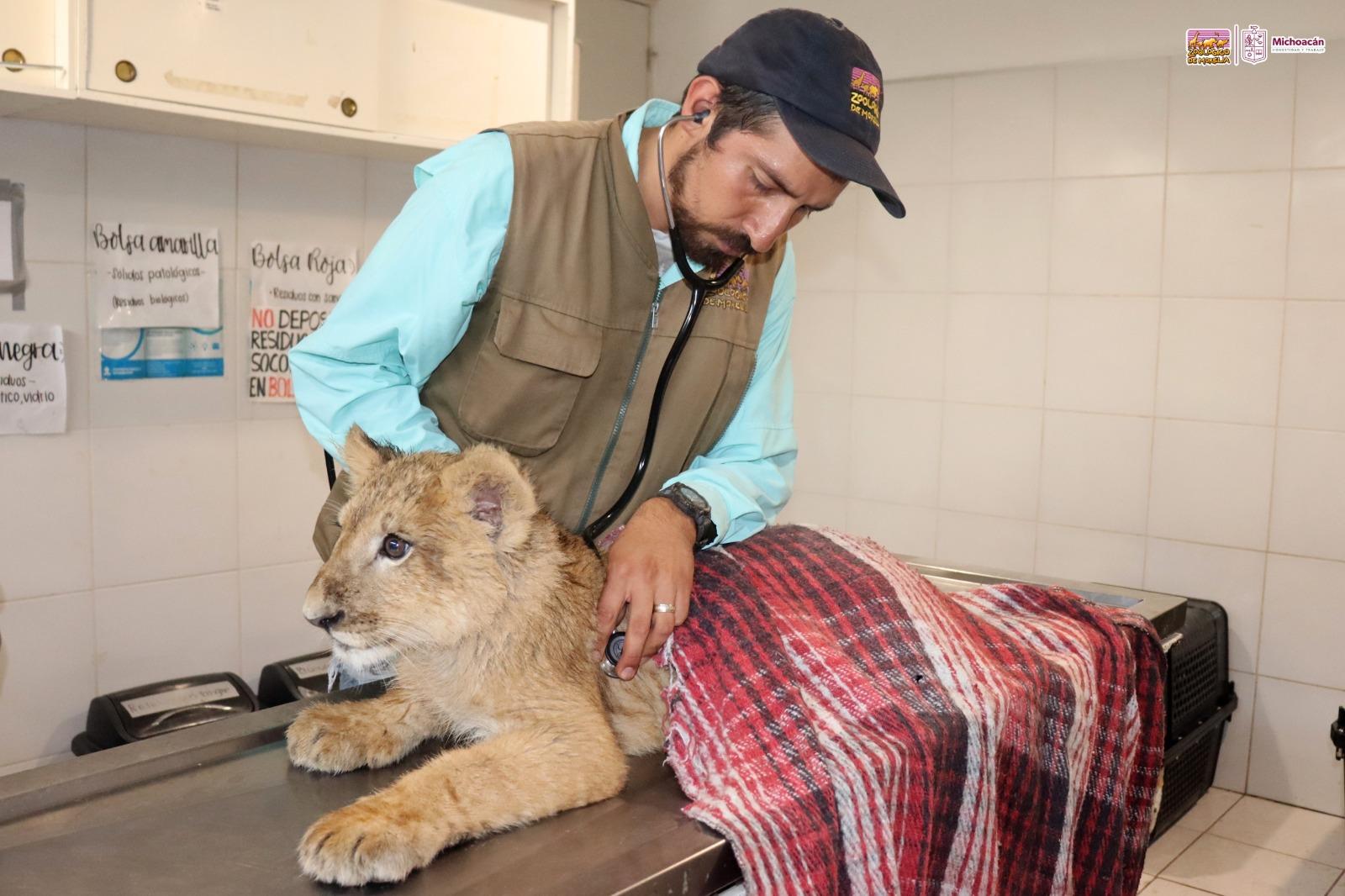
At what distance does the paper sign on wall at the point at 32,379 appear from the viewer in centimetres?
238

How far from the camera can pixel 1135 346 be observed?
10.5 feet

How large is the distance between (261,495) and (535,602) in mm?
1890

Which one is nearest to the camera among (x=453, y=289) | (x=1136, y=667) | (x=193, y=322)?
(x=453, y=289)

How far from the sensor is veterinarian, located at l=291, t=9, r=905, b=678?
1347 millimetres

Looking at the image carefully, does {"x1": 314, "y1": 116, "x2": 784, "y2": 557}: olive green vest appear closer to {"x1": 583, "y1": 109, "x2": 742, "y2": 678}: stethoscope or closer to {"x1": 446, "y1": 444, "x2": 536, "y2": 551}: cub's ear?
{"x1": 583, "y1": 109, "x2": 742, "y2": 678}: stethoscope

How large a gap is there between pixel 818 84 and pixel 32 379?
6.51ft

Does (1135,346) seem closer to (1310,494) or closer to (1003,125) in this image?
(1310,494)

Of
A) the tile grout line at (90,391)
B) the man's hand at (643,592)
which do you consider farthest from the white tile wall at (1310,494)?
the tile grout line at (90,391)

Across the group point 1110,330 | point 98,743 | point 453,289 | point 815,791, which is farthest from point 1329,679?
point 98,743

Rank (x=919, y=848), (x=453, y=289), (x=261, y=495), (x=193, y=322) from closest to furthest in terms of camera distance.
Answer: (x=919, y=848) < (x=453, y=289) < (x=193, y=322) < (x=261, y=495)

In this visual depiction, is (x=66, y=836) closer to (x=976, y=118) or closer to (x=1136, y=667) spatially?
(x=1136, y=667)

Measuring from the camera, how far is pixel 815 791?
1.10 m

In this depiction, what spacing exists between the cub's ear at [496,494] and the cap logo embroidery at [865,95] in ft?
2.07

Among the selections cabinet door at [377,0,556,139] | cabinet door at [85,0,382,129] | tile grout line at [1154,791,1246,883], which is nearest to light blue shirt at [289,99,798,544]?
cabinet door at [85,0,382,129]
